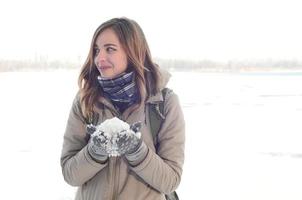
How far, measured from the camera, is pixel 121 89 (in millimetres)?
1368

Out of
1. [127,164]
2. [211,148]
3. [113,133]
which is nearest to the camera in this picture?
[113,133]

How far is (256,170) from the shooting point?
486cm

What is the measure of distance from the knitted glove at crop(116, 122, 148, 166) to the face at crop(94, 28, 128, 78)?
21 centimetres

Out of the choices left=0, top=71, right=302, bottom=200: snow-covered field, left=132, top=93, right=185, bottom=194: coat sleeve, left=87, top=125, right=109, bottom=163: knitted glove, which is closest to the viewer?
left=87, top=125, right=109, bottom=163: knitted glove

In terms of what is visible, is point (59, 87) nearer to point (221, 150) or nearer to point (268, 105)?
point (268, 105)

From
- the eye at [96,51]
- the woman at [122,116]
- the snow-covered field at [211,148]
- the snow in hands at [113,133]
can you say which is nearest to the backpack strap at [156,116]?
the woman at [122,116]

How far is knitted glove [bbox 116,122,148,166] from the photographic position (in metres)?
1.23

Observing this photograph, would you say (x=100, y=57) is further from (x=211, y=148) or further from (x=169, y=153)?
(x=211, y=148)

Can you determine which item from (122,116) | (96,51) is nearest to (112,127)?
(122,116)

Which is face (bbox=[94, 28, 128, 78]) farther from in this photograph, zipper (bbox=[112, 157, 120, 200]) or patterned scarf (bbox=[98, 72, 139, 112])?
zipper (bbox=[112, 157, 120, 200])

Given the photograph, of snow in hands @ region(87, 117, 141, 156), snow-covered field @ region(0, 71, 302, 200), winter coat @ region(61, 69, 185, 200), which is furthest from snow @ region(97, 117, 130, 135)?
snow-covered field @ region(0, 71, 302, 200)

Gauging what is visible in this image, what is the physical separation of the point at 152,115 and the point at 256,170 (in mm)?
3724

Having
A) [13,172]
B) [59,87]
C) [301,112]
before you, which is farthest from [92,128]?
[59,87]

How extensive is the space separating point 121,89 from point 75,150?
0.24 meters
